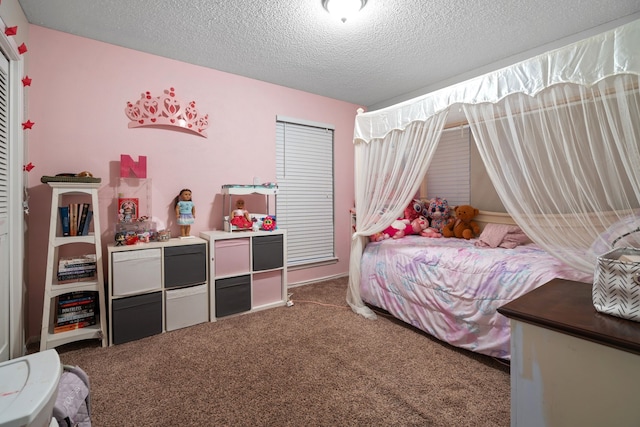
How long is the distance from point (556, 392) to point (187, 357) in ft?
7.01

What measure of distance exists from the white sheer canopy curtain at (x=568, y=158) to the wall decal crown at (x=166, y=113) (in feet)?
8.33

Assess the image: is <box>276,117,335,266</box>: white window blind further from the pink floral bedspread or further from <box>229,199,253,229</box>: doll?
the pink floral bedspread

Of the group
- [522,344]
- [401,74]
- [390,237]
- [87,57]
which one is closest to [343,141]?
[401,74]

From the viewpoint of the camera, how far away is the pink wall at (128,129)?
2.41 m

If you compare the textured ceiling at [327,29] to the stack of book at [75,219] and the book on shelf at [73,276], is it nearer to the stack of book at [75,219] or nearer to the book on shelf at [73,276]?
the stack of book at [75,219]

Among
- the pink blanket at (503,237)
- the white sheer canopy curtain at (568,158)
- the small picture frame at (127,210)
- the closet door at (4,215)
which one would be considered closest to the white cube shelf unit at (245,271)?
the small picture frame at (127,210)

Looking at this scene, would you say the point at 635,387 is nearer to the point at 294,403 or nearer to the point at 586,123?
the point at 586,123

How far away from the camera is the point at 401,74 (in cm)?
336

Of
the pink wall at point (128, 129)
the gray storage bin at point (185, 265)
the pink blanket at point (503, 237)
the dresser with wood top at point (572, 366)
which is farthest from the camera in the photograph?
the pink blanket at point (503, 237)

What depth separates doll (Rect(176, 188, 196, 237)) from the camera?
9.40 feet

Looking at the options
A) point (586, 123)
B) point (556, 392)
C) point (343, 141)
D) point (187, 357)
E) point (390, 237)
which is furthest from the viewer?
point (343, 141)

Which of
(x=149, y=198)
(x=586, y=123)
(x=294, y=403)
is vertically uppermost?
(x=586, y=123)

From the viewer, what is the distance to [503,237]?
2723 millimetres

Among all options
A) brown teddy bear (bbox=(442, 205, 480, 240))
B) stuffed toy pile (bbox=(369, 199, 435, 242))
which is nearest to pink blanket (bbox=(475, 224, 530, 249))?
brown teddy bear (bbox=(442, 205, 480, 240))
